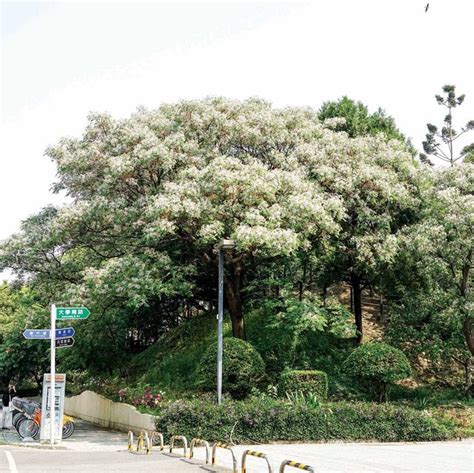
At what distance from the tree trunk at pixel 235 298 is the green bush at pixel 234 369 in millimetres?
2762

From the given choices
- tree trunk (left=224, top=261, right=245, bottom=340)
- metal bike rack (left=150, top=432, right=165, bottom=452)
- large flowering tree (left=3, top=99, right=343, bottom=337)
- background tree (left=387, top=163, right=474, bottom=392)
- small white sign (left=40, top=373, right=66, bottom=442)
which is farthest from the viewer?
tree trunk (left=224, top=261, right=245, bottom=340)

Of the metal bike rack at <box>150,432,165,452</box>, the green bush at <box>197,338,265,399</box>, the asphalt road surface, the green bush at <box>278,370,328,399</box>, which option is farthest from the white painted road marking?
the green bush at <box>278,370,328,399</box>

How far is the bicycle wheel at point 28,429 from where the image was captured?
20016mm

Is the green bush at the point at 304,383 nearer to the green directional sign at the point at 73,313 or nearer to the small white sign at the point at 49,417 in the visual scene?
the green directional sign at the point at 73,313

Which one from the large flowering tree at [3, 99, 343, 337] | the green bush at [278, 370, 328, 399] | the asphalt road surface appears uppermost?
the large flowering tree at [3, 99, 343, 337]

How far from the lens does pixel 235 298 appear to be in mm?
23297

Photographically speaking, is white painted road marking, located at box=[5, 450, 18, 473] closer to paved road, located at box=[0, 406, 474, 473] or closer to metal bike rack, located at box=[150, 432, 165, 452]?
paved road, located at box=[0, 406, 474, 473]

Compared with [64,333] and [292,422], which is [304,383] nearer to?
[292,422]

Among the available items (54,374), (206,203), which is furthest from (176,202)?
(54,374)

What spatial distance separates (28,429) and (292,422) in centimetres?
845

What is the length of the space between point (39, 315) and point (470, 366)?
16792 mm

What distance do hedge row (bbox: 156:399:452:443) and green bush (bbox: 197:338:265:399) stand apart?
A: 4.29 ft

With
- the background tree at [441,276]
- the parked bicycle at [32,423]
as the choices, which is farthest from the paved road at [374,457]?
the parked bicycle at [32,423]

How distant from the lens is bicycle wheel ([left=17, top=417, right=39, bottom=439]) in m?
20.0
